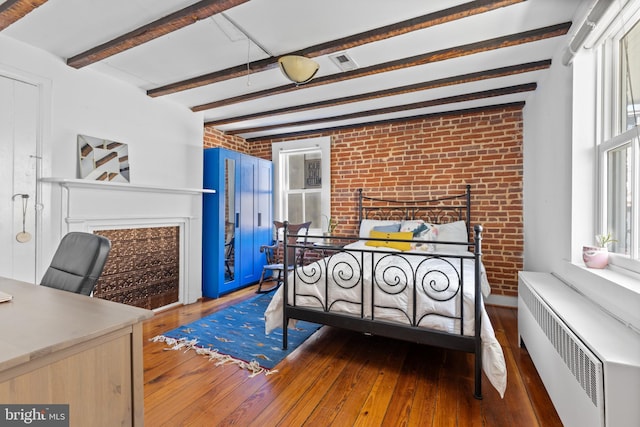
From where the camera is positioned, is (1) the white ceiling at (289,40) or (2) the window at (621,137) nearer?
(2) the window at (621,137)

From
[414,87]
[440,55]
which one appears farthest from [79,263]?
[414,87]

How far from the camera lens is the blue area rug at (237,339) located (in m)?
2.32

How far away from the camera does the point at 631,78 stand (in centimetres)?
167

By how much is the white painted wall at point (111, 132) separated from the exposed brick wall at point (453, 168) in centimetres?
201

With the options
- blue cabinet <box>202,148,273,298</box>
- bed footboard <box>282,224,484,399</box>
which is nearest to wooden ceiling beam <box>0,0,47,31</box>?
blue cabinet <box>202,148,273,298</box>

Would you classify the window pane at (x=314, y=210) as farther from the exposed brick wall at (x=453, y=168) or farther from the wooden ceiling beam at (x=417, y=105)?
the wooden ceiling beam at (x=417, y=105)

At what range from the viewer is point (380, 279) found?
2.21 metres

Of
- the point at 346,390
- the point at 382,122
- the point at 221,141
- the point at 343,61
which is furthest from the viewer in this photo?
the point at 221,141

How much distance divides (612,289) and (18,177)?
3863 mm

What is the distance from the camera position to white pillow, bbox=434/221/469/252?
136 inches

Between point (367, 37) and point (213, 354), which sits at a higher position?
point (367, 37)

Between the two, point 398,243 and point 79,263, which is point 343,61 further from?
point 79,263

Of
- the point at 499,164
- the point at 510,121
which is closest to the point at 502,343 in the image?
the point at 499,164

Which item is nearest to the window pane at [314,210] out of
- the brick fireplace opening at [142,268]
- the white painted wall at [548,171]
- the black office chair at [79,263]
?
the brick fireplace opening at [142,268]
